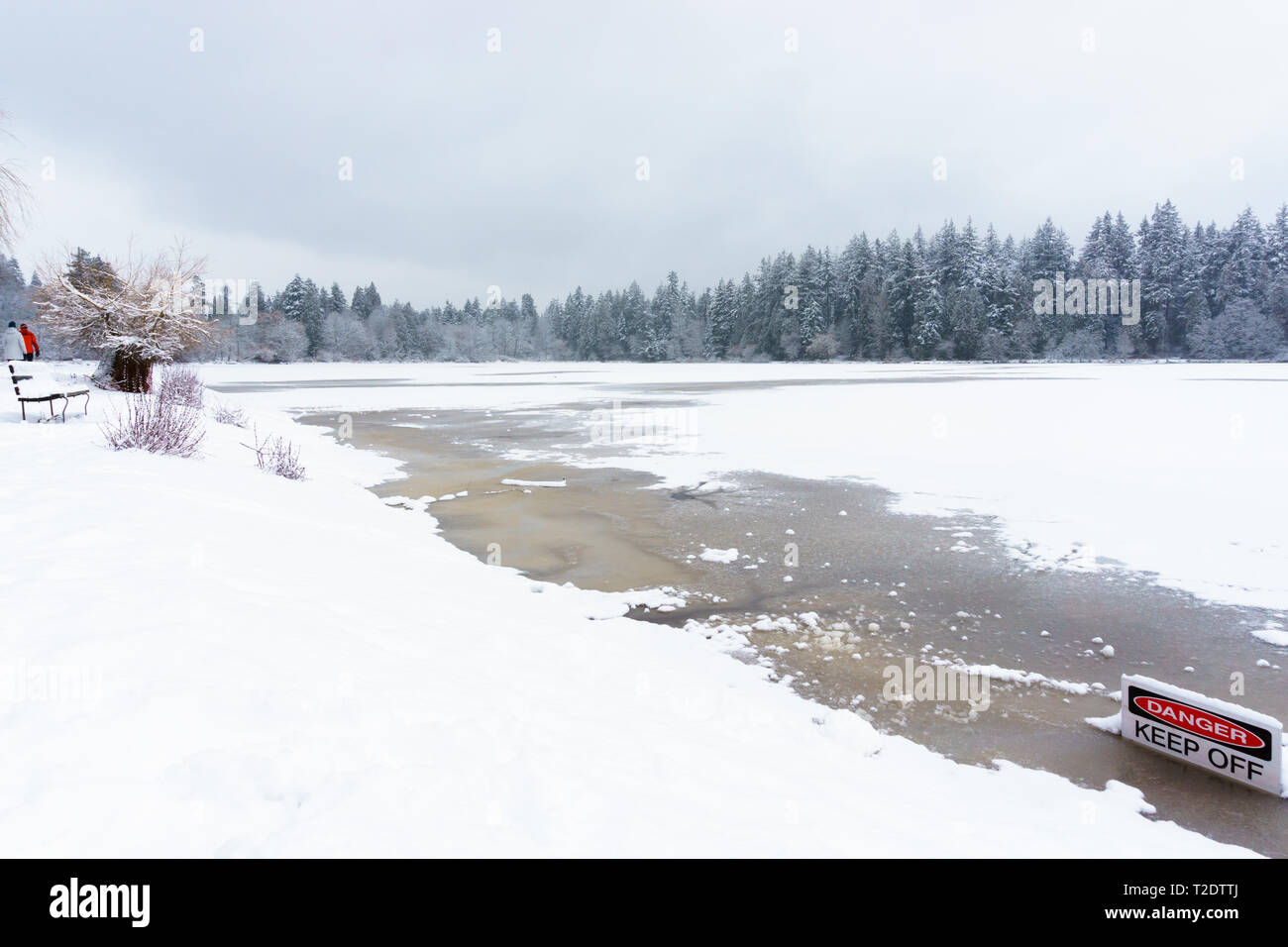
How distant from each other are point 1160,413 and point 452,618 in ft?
81.2

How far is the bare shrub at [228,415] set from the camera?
17812 mm

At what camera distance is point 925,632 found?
6.66 meters

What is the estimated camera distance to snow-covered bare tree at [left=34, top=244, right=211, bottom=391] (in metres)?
17.9

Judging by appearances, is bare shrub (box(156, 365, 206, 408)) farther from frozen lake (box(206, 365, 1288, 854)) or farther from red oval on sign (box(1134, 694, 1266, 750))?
red oval on sign (box(1134, 694, 1266, 750))

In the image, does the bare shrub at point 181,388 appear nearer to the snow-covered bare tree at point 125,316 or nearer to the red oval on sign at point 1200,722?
the snow-covered bare tree at point 125,316

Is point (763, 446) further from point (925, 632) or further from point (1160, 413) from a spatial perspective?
point (1160, 413)

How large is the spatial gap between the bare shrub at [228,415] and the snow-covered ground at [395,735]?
1199cm

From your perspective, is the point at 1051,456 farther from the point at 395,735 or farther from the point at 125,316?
the point at 125,316

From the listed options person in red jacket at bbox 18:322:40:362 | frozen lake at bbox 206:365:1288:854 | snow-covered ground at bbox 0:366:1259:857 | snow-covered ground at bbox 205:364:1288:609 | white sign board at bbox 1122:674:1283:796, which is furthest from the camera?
person in red jacket at bbox 18:322:40:362


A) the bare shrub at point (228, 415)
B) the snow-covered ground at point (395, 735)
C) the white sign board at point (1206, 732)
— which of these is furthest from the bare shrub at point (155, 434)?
the white sign board at point (1206, 732)

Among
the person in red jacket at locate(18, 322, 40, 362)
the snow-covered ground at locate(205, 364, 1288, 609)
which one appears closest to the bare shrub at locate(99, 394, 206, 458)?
the snow-covered ground at locate(205, 364, 1288, 609)

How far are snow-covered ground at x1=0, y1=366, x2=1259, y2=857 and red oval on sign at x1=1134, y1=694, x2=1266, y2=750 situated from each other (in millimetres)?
869

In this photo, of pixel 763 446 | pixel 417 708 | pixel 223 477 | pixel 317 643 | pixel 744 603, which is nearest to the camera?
pixel 417 708
